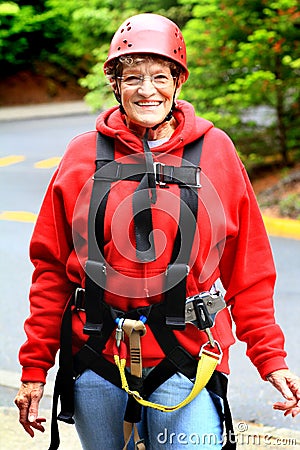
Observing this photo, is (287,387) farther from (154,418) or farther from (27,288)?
(27,288)

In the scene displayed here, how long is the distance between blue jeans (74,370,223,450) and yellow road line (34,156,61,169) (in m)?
12.3

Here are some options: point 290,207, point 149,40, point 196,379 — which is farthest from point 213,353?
point 290,207

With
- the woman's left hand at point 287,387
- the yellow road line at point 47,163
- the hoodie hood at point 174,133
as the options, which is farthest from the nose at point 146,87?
the yellow road line at point 47,163

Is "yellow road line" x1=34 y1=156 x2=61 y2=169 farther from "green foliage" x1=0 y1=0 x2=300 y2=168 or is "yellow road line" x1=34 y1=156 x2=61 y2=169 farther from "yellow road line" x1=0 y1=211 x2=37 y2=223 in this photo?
"yellow road line" x1=0 y1=211 x2=37 y2=223

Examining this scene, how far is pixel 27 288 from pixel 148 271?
5.24 m

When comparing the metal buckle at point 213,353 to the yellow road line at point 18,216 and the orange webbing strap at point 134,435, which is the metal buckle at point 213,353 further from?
the yellow road line at point 18,216

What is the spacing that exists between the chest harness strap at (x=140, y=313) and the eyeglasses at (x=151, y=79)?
0.69ft

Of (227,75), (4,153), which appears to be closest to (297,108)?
(227,75)

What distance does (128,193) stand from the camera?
2.66 metres

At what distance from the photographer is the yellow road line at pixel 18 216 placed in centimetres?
1061

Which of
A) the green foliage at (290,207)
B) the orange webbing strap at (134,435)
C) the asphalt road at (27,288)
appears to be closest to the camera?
the orange webbing strap at (134,435)

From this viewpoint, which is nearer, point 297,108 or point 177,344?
point 177,344

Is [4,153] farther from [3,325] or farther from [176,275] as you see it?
[176,275]

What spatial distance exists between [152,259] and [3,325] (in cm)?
437
